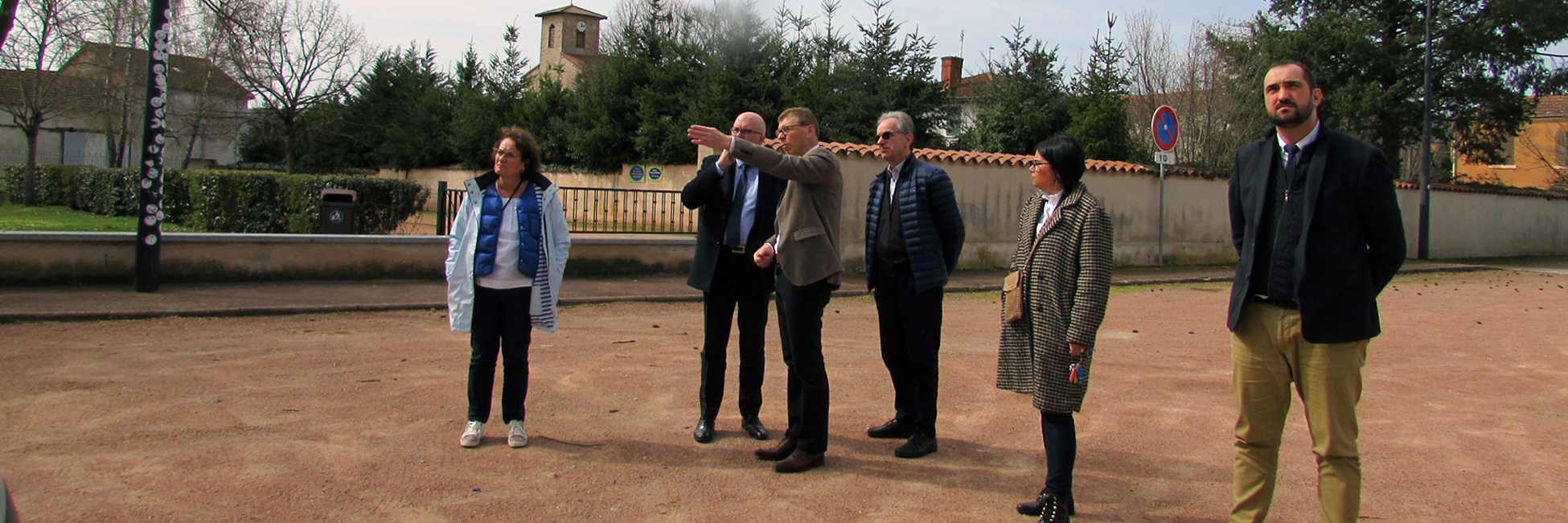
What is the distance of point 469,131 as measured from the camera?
107 ft

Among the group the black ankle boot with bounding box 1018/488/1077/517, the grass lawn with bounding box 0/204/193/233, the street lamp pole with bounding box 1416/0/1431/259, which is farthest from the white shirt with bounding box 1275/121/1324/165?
the street lamp pole with bounding box 1416/0/1431/259

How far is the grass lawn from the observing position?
16.7m

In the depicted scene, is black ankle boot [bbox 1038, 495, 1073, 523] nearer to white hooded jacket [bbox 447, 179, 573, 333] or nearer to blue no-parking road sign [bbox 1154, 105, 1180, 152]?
white hooded jacket [bbox 447, 179, 573, 333]

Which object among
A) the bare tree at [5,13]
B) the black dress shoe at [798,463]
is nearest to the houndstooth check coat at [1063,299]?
the black dress shoe at [798,463]

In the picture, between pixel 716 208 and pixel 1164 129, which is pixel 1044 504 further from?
pixel 1164 129

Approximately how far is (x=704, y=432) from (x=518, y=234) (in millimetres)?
1300

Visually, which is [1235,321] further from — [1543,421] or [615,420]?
[1543,421]

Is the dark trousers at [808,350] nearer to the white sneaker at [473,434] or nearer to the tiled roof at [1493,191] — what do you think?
the white sneaker at [473,434]

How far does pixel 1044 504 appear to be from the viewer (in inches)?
148

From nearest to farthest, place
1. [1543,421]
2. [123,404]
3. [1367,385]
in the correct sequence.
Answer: [123,404] < [1543,421] < [1367,385]

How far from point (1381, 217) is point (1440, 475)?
210 centimetres

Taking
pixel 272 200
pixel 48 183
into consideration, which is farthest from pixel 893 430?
pixel 48 183

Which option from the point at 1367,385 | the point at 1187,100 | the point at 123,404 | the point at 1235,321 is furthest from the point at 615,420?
the point at 1187,100

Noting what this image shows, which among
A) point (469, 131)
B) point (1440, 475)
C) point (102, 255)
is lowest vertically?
point (1440, 475)
